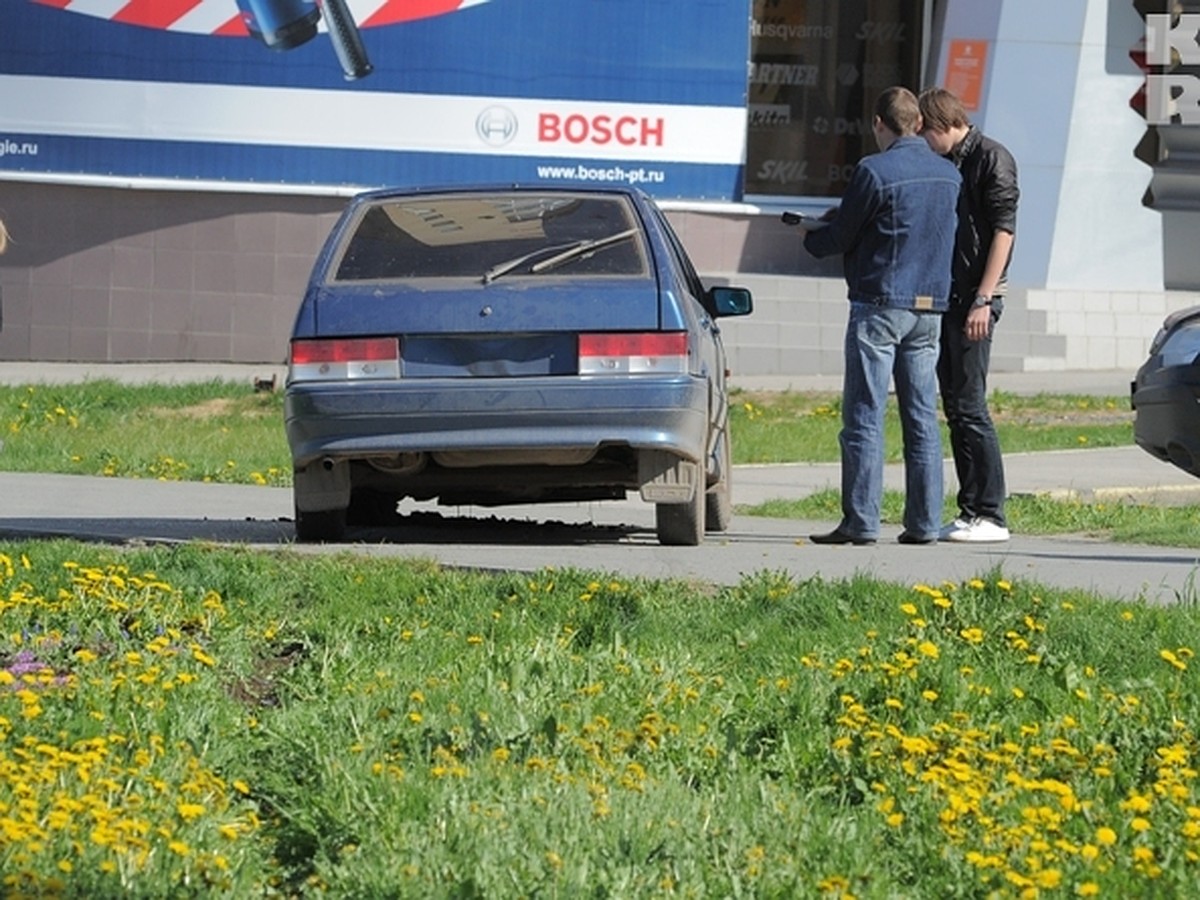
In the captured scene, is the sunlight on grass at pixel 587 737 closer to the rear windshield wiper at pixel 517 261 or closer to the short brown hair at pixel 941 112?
the rear windshield wiper at pixel 517 261

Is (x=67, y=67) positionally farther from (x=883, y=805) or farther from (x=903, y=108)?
(x=883, y=805)

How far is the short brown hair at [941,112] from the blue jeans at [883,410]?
74 centimetres

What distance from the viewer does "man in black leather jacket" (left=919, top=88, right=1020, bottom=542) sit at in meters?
9.31

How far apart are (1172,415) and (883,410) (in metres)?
1.57

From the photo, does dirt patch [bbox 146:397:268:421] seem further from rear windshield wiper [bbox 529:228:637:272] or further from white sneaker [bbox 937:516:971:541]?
white sneaker [bbox 937:516:971:541]

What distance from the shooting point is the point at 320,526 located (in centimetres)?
943

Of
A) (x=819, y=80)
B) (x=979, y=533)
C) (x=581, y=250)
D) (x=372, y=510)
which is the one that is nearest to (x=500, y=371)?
(x=581, y=250)

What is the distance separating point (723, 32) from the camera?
2117 centimetres

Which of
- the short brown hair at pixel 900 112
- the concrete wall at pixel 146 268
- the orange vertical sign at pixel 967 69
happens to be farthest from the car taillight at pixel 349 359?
the orange vertical sign at pixel 967 69

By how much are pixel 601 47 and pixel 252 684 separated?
50.7 ft

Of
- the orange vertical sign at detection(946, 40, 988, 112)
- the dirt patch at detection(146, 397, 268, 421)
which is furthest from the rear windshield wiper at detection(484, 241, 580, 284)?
the orange vertical sign at detection(946, 40, 988, 112)

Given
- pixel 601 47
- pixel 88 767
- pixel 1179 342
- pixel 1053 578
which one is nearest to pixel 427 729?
pixel 88 767

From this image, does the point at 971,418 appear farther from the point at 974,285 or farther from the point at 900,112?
the point at 900,112

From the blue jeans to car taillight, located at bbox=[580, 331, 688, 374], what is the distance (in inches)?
33.2
